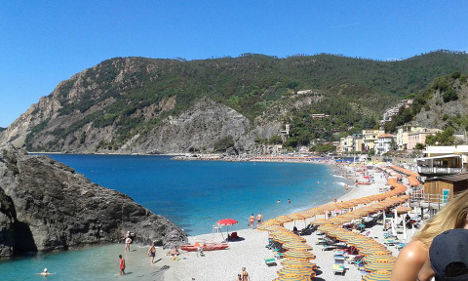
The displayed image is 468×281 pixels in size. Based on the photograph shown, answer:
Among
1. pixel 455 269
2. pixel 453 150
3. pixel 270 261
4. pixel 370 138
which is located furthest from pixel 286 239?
pixel 370 138

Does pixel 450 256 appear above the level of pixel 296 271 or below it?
above

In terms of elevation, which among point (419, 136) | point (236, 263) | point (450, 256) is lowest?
point (236, 263)

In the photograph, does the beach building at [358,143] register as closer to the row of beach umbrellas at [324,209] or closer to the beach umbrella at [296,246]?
the row of beach umbrellas at [324,209]

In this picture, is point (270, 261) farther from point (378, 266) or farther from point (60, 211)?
point (60, 211)

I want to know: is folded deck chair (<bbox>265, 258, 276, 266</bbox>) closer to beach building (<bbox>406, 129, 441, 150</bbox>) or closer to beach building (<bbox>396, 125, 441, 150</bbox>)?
beach building (<bbox>406, 129, 441, 150</bbox>)

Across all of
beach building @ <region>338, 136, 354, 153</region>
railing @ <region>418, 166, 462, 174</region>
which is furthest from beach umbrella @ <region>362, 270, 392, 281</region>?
beach building @ <region>338, 136, 354, 153</region>

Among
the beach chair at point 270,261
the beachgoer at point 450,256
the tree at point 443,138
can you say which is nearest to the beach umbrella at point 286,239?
the beach chair at point 270,261

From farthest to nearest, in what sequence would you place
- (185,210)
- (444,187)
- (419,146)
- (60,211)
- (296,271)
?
(419,146)
(185,210)
(60,211)
(444,187)
(296,271)
